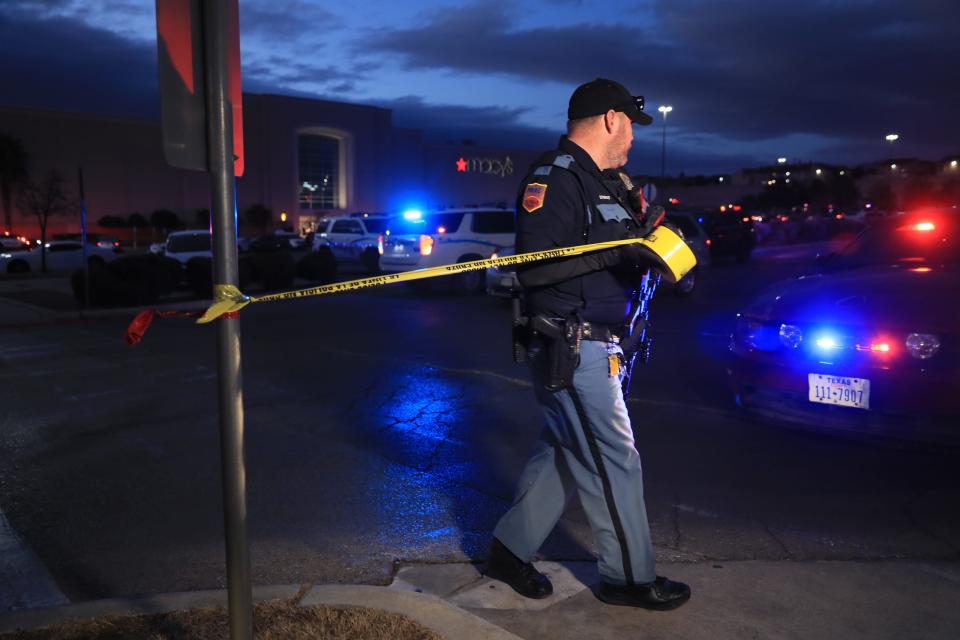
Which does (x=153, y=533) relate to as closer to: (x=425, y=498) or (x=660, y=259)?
(x=425, y=498)

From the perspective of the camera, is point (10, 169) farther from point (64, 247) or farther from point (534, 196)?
point (534, 196)

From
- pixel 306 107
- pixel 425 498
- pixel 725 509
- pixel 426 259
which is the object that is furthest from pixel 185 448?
pixel 306 107

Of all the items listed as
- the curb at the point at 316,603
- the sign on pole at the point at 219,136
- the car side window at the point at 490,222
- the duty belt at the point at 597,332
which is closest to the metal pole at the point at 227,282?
the sign on pole at the point at 219,136

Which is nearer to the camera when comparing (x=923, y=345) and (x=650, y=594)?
(x=650, y=594)

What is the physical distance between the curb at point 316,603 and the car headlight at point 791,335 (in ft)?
10.8

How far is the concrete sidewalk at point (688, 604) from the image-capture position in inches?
126

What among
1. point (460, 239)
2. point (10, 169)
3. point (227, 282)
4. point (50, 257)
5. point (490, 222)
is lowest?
point (50, 257)

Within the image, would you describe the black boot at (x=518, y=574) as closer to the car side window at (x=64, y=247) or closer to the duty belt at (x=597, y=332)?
the duty belt at (x=597, y=332)

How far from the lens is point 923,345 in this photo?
500 centimetres

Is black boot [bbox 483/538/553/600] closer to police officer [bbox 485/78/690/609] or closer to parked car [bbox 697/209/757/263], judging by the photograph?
police officer [bbox 485/78/690/609]

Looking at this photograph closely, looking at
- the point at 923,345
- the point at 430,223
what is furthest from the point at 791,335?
the point at 430,223

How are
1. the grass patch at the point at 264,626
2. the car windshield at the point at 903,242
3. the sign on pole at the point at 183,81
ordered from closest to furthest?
the sign on pole at the point at 183,81
the grass patch at the point at 264,626
the car windshield at the point at 903,242

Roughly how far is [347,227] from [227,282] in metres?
25.2

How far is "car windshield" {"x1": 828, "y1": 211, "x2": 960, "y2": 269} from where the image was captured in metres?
6.76
